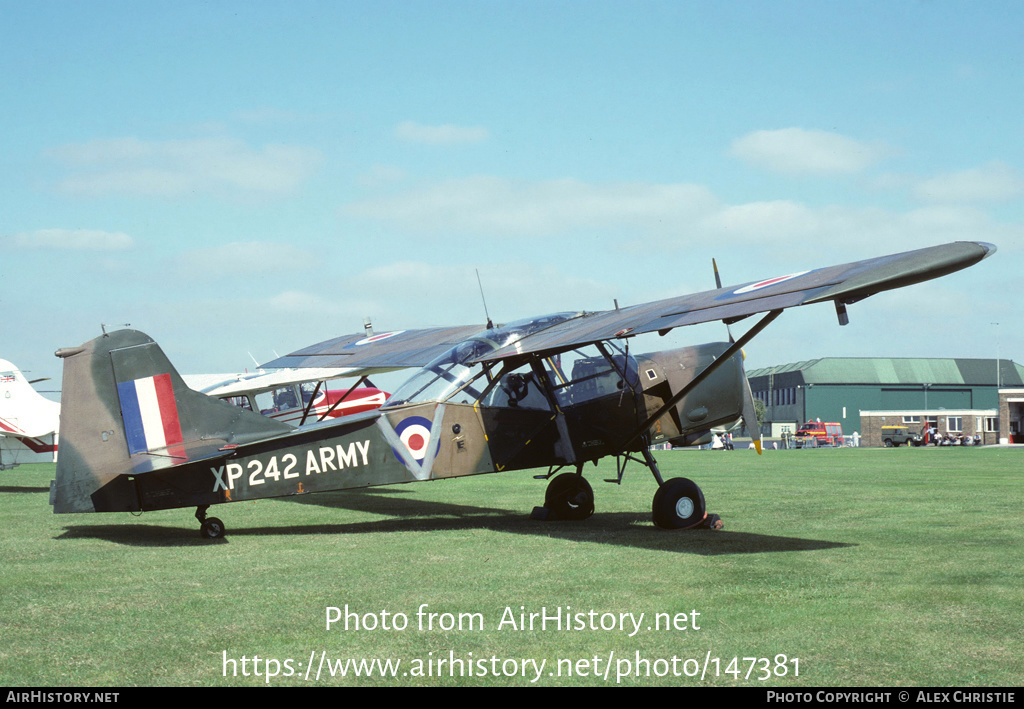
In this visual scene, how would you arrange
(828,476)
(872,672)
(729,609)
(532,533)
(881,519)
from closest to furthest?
(872,672)
(729,609)
(532,533)
(881,519)
(828,476)

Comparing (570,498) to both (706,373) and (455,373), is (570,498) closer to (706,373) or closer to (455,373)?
(455,373)

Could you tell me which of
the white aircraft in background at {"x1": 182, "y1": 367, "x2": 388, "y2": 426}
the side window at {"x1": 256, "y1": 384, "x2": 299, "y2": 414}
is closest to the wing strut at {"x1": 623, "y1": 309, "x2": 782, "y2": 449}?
the white aircraft in background at {"x1": 182, "y1": 367, "x2": 388, "y2": 426}

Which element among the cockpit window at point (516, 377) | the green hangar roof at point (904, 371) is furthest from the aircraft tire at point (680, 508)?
the green hangar roof at point (904, 371)

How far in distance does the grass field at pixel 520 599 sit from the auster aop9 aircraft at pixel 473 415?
0.62m

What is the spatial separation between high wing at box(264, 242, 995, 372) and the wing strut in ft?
0.89

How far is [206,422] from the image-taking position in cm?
967

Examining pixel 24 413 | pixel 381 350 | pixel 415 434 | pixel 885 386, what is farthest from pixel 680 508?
pixel 885 386

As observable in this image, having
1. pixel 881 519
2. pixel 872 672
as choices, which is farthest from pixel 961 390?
pixel 872 672

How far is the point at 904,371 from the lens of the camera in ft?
381

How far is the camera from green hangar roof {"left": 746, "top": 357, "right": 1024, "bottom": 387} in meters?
114

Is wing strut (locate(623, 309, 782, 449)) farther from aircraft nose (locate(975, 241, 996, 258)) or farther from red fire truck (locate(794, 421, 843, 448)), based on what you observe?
red fire truck (locate(794, 421, 843, 448))

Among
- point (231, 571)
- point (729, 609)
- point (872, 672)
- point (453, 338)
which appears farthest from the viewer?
point (453, 338)

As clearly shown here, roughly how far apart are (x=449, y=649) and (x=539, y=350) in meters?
5.05
